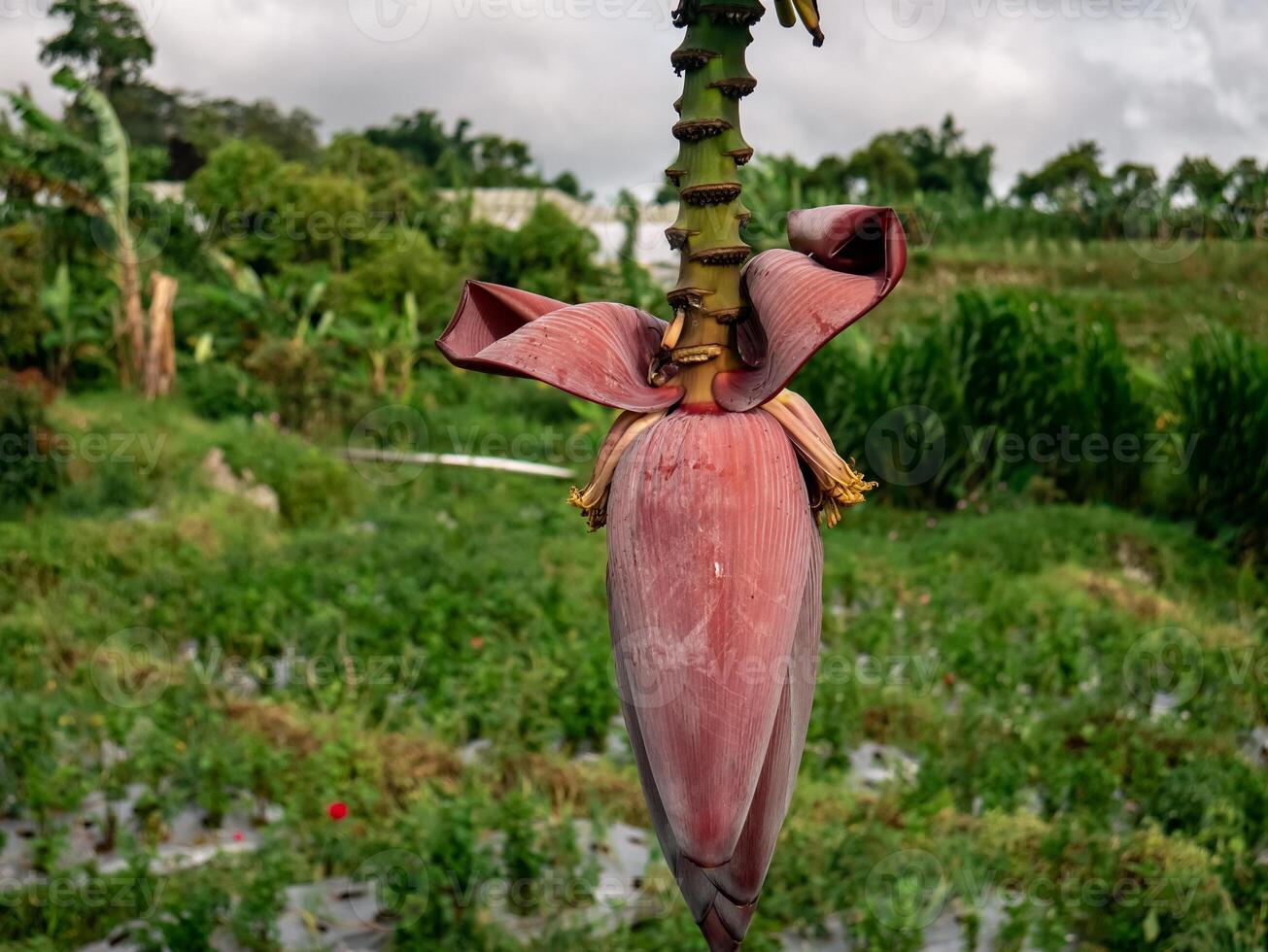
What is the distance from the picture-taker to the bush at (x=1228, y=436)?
5.20 meters

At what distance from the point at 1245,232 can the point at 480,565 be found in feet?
37.3

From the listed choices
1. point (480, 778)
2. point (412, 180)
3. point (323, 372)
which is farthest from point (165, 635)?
point (412, 180)

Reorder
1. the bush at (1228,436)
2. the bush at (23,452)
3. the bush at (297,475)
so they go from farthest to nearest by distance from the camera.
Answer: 1. the bush at (297,475)
2. the bush at (23,452)
3. the bush at (1228,436)

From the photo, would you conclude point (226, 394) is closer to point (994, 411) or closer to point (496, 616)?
point (496, 616)

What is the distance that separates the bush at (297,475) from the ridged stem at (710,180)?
5534 millimetres

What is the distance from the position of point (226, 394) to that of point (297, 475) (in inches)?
62.3

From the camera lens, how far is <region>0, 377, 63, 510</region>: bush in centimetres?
540

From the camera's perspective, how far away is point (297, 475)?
5.96 m

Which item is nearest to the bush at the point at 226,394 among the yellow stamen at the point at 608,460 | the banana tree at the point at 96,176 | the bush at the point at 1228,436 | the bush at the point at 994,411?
the banana tree at the point at 96,176

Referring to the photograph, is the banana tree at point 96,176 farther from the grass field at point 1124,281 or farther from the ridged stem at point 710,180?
the ridged stem at point 710,180

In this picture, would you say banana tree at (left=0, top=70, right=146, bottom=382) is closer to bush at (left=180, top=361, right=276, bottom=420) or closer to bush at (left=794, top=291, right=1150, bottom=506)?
bush at (left=180, top=361, right=276, bottom=420)

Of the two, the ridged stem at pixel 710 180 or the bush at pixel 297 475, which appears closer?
the ridged stem at pixel 710 180

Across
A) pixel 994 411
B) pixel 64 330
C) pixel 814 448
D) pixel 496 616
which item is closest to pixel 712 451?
pixel 814 448

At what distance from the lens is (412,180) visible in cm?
1097
